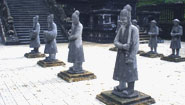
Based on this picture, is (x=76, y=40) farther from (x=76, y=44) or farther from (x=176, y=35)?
(x=176, y=35)

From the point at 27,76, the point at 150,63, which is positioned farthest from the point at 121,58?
the point at 150,63

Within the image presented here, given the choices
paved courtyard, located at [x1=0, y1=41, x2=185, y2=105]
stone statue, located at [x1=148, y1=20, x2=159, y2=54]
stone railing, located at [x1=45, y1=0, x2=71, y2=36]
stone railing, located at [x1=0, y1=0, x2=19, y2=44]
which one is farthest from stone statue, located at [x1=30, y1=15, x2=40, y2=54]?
stone railing, located at [x1=45, y1=0, x2=71, y2=36]

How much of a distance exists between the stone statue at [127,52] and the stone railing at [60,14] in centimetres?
1514

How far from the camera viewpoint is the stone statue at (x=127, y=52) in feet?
17.8

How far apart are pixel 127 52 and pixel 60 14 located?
17688mm

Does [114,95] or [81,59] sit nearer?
[114,95]

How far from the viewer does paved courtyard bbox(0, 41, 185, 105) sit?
5996 millimetres

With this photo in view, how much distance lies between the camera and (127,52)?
5477 mm

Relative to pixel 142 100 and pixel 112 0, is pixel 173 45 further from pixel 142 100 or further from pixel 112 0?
pixel 112 0

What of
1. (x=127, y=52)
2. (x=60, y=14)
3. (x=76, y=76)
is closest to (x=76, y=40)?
(x=76, y=76)

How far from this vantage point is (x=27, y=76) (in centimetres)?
848

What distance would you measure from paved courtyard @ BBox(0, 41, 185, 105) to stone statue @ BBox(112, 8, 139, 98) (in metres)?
0.86

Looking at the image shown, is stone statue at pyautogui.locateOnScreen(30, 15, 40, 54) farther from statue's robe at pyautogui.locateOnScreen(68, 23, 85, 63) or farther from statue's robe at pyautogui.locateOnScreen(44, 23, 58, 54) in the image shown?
statue's robe at pyautogui.locateOnScreen(68, 23, 85, 63)

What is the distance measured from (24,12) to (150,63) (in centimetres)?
1516
